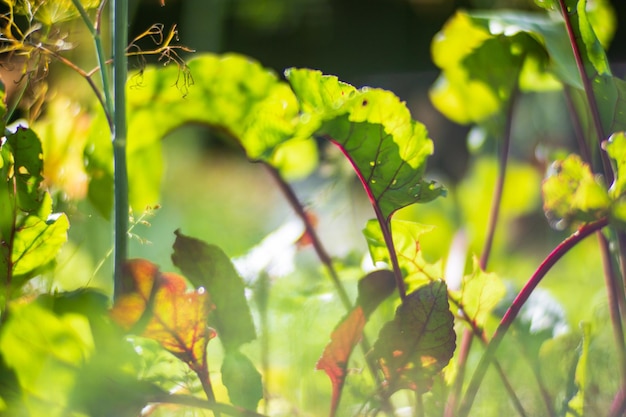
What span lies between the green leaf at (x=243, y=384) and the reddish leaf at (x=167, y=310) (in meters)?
0.02

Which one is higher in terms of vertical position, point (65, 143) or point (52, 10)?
point (52, 10)

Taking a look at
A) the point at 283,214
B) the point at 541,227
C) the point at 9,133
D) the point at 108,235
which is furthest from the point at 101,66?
the point at 541,227

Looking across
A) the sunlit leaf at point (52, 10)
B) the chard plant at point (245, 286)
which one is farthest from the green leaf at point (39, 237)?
the sunlit leaf at point (52, 10)

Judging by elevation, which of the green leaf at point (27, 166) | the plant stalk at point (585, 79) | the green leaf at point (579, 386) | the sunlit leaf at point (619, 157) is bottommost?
the green leaf at point (579, 386)

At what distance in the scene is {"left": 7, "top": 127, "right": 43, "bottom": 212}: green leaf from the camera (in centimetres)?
27

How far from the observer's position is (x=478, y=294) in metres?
0.31

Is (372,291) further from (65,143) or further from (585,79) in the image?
(65,143)

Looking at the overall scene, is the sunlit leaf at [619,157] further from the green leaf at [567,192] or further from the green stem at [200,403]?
the green stem at [200,403]

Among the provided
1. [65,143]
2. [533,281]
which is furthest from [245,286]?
[65,143]

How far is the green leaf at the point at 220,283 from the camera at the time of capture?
280mm

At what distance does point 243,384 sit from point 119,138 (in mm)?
120

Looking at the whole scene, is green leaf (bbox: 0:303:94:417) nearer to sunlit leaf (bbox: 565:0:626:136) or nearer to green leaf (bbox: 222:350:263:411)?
green leaf (bbox: 222:350:263:411)

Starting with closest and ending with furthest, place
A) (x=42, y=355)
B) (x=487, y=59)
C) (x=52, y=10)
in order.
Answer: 1. (x=42, y=355)
2. (x=52, y=10)
3. (x=487, y=59)

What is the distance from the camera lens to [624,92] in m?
0.29
